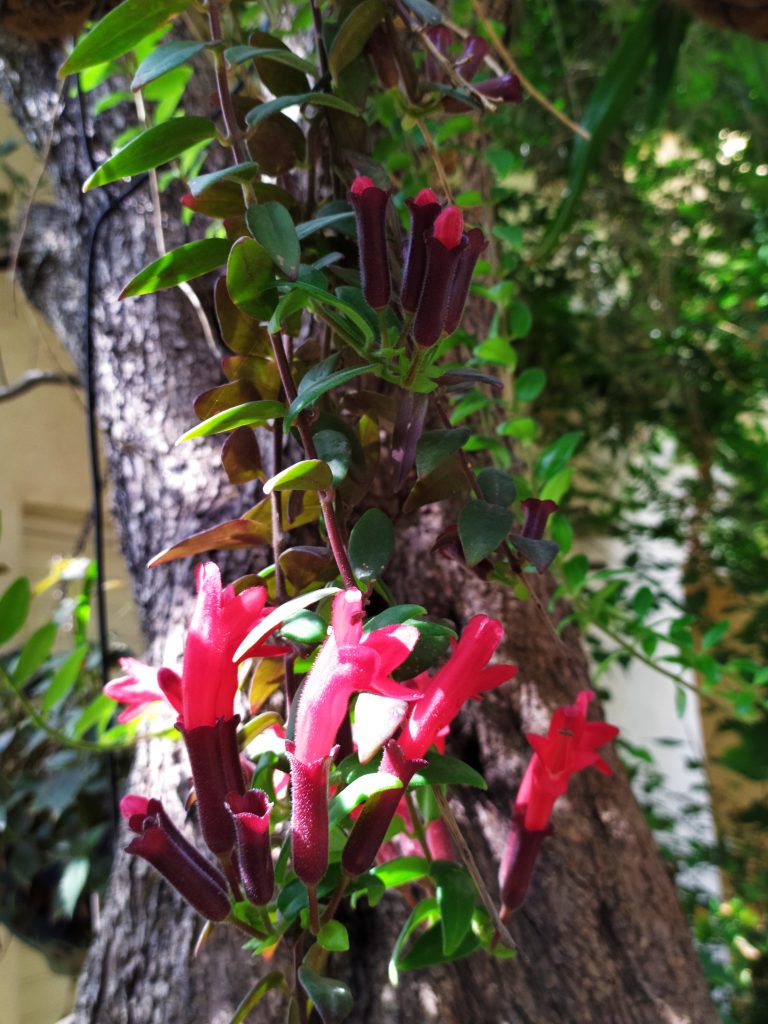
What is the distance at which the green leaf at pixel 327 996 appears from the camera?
0.93 feet

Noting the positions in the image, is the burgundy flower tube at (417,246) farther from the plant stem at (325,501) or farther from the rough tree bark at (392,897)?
the rough tree bark at (392,897)

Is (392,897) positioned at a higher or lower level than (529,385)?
lower

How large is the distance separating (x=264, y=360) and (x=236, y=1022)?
0.31 metres

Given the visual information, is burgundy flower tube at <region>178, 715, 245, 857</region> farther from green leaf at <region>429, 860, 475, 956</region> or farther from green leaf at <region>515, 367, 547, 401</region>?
green leaf at <region>515, 367, 547, 401</region>

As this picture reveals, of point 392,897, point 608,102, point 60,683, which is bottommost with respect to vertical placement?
point 392,897

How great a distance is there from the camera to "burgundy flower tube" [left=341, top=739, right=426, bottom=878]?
28cm

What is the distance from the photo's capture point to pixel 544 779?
39 centimetres

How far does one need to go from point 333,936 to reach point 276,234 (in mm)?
284

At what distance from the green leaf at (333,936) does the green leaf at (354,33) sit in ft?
1.36

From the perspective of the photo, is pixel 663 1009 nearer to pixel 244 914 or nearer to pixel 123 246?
pixel 244 914

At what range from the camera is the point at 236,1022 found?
13.7 inches

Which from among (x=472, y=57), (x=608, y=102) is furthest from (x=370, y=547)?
(x=608, y=102)

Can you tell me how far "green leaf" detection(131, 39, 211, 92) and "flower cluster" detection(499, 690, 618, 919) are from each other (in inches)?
13.6

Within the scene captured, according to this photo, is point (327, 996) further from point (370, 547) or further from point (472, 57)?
point (472, 57)
